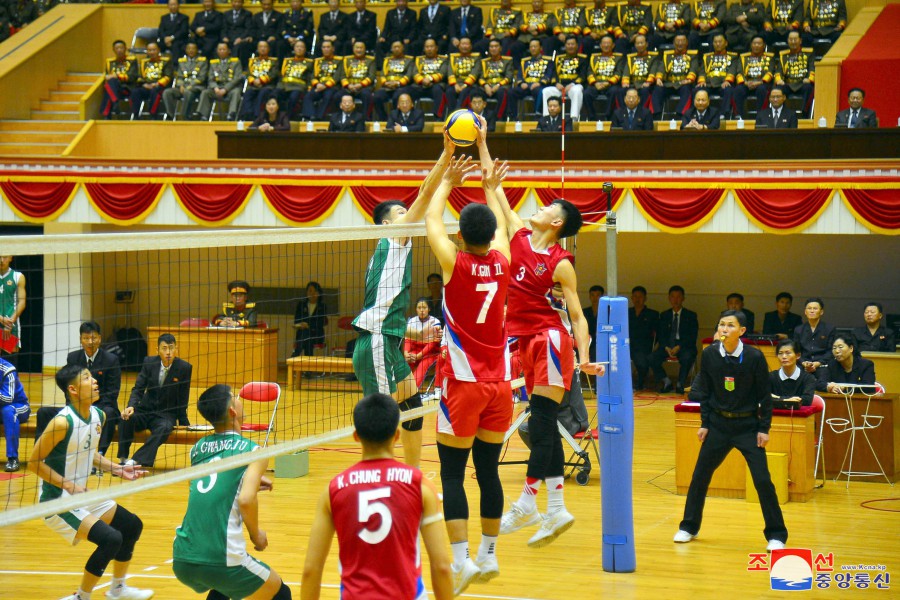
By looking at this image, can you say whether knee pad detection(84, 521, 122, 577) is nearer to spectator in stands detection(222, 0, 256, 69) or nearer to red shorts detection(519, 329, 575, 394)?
red shorts detection(519, 329, 575, 394)

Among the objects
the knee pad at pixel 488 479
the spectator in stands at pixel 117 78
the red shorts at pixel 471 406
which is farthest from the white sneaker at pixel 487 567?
the spectator in stands at pixel 117 78

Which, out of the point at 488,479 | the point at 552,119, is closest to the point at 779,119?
the point at 552,119

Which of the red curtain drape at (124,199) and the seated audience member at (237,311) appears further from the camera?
the red curtain drape at (124,199)

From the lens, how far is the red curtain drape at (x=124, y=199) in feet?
57.4

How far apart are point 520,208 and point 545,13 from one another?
6.18m

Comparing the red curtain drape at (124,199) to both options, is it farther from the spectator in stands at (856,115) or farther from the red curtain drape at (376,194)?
the spectator in stands at (856,115)

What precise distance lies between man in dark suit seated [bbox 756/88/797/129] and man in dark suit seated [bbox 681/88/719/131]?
71 centimetres

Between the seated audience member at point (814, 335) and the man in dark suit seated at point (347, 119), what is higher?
the man in dark suit seated at point (347, 119)

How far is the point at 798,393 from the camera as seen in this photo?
34.8 feet

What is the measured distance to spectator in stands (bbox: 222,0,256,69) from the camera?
69.4ft

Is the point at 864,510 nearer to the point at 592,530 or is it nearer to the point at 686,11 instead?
the point at 592,530

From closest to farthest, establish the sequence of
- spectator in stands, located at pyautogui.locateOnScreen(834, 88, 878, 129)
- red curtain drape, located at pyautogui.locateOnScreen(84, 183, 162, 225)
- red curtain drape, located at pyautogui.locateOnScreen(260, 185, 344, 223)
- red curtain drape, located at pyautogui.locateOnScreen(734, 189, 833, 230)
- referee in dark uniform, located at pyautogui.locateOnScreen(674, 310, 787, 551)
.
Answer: referee in dark uniform, located at pyautogui.locateOnScreen(674, 310, 787, 551)
red curtain drape, located at pyautogui.locateOnScreen(734, 189, 833, 230)
spectator in stands, located at pyautogui.locateOnScreen(834, 88, 878, 129)
red curtain drape, located at pyautogui.locateOnScreen(260, 185, 344, 223)
red curtain drape, located at pyautogui.locateOnScreen(84, 183, 162, 225)

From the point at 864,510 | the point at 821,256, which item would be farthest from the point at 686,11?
the point at 864,510

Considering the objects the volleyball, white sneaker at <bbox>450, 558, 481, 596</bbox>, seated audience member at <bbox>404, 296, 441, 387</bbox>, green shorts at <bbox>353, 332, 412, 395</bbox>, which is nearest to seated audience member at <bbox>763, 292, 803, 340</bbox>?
seated audience member at <bbox>404, 296, 441, 387</bbox>
